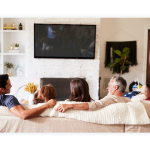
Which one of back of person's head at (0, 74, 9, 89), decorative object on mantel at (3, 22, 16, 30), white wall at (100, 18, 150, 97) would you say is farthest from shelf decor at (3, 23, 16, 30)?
back of person's head at (0, 74, 9, 89)

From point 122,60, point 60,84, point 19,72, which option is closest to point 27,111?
point 60,84

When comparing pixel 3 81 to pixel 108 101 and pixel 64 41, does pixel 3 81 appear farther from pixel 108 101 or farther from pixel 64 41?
pixel 64 41

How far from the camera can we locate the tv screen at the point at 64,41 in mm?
4273

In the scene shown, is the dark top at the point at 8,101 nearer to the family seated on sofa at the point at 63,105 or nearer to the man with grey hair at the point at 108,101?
the family seated on sofa at the point at 63,105

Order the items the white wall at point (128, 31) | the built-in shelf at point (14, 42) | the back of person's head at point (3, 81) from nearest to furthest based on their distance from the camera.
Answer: the back of person's head at point (3, 81), the built-in shelf at point (14, 42), the white wall at point (128, 31)

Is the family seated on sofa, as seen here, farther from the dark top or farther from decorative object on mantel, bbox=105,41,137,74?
decorative object on mantel, bbox=105,41,137,74

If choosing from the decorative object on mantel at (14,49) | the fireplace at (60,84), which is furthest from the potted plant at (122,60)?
the decorative object on mantel at (14,49)

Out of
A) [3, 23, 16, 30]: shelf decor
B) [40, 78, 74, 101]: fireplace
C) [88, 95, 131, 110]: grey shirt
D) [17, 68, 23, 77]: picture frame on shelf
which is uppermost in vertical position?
[3, 23, 16, 30]: shelf decor

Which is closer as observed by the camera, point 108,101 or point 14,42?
point 108,101

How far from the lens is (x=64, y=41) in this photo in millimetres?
4328

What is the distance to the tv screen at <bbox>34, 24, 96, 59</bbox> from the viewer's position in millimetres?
4273
